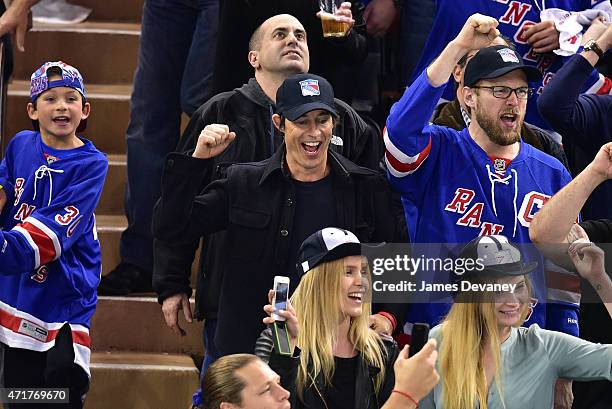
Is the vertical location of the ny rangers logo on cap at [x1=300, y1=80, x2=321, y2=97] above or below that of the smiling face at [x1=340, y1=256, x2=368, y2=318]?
above

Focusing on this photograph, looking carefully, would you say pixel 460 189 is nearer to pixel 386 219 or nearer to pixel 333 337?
pixel 386 219

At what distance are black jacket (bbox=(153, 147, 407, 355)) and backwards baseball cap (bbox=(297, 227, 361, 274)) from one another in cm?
45

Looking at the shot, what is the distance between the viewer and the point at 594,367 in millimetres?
5613

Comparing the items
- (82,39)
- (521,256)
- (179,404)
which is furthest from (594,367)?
→ (82,39)

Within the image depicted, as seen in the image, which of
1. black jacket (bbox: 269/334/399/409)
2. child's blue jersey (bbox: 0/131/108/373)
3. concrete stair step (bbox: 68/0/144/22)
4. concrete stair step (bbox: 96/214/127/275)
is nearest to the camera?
black jacket (bbox: 269/334/399/409)

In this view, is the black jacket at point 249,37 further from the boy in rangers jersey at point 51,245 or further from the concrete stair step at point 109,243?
the concrete stair step at point 109,243

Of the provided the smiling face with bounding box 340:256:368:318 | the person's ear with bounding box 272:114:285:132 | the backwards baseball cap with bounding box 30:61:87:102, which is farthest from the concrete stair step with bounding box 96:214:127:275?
the smiling face with bounding box 340:256:368:318

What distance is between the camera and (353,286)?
5.86 meters

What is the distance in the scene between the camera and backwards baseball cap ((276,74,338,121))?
639cm

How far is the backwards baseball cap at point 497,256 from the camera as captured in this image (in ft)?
19.0

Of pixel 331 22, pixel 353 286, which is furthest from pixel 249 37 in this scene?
pixel 353 286

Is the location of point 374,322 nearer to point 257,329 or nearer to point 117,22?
point 257,329

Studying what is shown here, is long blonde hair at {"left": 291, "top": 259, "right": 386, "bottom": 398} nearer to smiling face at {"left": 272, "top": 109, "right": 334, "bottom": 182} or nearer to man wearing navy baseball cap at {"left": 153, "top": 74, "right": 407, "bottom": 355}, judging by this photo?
man wearing navy baseball cap at {"left": 153, "top": 74, "right": 407, "bottom": 355}

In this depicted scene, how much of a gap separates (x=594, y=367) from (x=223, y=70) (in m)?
2.70
